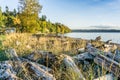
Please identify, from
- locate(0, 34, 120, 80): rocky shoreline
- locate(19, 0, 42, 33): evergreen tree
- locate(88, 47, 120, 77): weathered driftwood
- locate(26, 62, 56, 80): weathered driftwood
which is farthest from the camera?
locate(19, 0, 42, 33): evergreen tree

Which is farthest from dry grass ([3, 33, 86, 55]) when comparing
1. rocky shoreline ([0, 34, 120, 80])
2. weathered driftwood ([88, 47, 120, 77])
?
weathered driftwood ([88, 47, 120, 77])

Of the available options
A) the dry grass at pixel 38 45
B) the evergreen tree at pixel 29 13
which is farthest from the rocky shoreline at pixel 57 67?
the evergreen tree at pixel 29 13

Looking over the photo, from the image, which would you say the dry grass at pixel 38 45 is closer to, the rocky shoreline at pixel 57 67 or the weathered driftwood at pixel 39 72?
the rocky shoreline at pixel 57 67

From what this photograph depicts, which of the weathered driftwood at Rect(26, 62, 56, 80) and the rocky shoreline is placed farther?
the rocky shoreline

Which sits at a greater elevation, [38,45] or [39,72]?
[39,72]

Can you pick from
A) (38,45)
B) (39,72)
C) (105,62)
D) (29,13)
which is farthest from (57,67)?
(29,13)

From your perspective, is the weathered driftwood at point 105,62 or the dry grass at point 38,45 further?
the dry grass at point 38,45

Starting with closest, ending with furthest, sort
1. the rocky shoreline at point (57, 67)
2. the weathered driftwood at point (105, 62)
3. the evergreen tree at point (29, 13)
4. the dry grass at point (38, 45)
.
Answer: the rocky shoreline at point (57, 67), the weathered driftwood at point (105, 62), the dry grass at point (38, 45), the evergreen tree at point (29, 13)

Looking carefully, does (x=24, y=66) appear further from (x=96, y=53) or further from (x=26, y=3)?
(x=26, y=3)

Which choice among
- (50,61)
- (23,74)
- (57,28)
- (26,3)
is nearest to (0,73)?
(23,74)

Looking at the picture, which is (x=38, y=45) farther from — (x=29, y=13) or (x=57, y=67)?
(x=29, y=13)

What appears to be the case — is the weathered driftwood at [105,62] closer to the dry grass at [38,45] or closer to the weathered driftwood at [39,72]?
the weathered driftwood at [39,72]

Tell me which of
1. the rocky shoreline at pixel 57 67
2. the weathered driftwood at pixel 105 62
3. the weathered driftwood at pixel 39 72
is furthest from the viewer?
the weathered driftwood at pixel 105 62

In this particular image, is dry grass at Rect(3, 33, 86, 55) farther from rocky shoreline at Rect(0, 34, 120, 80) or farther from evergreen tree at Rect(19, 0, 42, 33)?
evergreen tree at Rect(19, 0, 42, 33)
